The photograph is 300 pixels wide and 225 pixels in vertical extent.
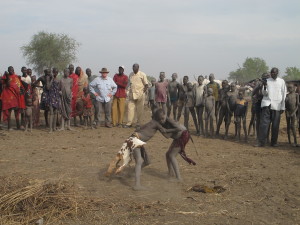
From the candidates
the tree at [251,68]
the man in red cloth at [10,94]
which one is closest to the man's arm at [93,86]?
the man in red cloth at [10,94]

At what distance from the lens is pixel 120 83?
1291cm

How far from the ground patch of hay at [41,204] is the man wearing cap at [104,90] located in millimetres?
7335

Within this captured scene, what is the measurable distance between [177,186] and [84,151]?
324cm

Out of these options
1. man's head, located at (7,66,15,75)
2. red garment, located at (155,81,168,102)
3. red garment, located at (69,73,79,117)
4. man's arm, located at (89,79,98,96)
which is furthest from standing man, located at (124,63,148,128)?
man's head, located at (7,66,15,75)

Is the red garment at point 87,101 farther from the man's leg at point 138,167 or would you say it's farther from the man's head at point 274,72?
the man's leg at point 138,167

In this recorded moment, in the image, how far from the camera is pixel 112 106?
13.1 meters

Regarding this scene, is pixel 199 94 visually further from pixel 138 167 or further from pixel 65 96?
pixel 138 167

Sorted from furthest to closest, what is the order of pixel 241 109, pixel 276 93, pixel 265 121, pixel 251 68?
pixel 251 68, pixel 241 109, pixel 265 121, pixel 276 93

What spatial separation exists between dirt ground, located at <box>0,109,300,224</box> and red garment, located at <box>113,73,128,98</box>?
2.62m

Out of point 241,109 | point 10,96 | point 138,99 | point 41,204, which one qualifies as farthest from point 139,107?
point 41,204

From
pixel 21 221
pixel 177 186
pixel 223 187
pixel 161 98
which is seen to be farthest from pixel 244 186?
pixel 161 98

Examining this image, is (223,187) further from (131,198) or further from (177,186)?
(131,198)

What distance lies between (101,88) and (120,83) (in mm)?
774

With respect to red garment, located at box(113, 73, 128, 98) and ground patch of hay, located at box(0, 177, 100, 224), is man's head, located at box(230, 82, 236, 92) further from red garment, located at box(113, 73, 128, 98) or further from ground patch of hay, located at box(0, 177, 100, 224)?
ground patch of hay, located at box(0, 177, 100, 224)
